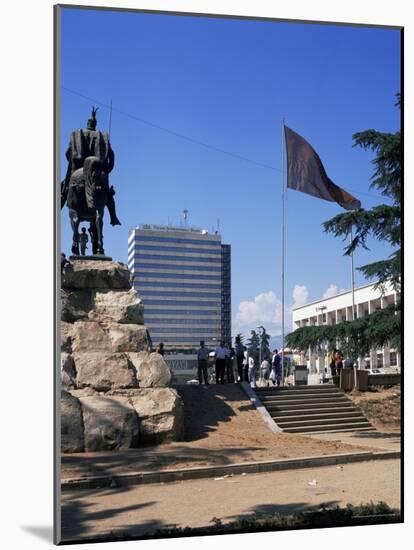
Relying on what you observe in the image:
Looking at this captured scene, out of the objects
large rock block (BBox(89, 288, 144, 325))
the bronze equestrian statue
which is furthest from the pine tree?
the bronze equestrian statue

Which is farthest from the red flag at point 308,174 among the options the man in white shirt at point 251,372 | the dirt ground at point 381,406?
the man in white shirt at point 251,372

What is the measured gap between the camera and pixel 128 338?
14648 millimetres

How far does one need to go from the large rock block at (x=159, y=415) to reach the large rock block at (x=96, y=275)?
2340 mm

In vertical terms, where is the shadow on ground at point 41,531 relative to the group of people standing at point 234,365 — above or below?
below

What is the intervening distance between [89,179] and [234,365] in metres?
8.33

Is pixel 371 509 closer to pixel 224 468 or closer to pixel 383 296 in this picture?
pixel 224 468

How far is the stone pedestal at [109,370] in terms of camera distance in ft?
41.4

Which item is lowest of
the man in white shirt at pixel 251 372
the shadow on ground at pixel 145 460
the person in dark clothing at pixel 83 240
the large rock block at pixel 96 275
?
the shadow on ground at pixel 145 460

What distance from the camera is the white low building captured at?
1653cm

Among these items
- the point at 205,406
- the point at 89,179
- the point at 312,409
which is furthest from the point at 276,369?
the point at 89,179

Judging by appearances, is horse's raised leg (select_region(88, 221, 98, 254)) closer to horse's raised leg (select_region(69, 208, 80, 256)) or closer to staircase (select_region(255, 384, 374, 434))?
horse's raised leg (select_region(69, 208, 80, 256))

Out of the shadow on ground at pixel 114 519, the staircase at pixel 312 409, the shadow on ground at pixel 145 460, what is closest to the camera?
the shadow on ground at pixel 114 519

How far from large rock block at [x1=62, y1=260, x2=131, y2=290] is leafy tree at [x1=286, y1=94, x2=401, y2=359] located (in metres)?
3.73

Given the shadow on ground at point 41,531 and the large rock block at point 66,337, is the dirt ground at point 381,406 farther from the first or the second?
the shadow on ground at point 41,531
